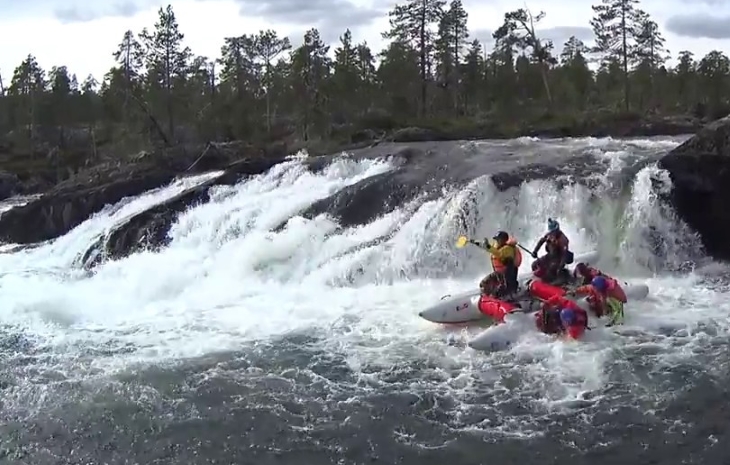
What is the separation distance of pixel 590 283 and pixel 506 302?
4.24ft

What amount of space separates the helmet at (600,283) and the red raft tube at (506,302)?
0.47 meters

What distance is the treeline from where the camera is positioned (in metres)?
42.7

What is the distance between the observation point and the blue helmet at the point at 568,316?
1029cm

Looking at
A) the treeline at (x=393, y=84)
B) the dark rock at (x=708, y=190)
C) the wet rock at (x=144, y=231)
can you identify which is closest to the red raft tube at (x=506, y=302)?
the dark rock at (x=708, y=190)

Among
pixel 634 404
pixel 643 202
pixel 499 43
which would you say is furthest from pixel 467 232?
pixel 499 43

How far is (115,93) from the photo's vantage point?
49906 mm

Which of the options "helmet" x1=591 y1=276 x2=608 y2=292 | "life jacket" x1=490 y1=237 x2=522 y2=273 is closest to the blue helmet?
"helmet" x1=591 y1=276 x2=608 y2=292

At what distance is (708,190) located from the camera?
1451 cm

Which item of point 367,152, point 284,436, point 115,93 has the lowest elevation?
point 284,436

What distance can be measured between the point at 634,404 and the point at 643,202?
663cm

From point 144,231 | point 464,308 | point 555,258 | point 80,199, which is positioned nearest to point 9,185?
point 80,199

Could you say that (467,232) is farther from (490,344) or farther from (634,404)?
(634,404)

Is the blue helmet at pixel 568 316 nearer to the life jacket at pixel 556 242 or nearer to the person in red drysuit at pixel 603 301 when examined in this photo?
the person in red drysuit at pixel 603 301

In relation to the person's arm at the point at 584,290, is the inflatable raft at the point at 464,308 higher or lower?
lower
